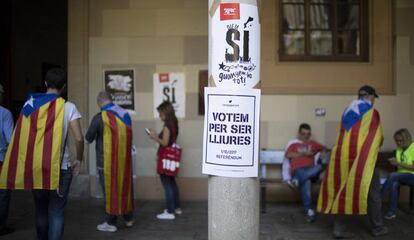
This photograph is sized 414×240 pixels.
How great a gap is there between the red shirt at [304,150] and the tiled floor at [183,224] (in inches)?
28.0

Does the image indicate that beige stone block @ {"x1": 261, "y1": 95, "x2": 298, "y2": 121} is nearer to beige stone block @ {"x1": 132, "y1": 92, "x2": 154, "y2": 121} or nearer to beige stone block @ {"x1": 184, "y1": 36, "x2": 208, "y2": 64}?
beige stone block @ {"x1": 184, "y1": 36, "x2": 208, "y2": 64}

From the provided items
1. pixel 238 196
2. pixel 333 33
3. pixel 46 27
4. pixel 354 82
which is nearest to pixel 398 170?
pixel 354 82

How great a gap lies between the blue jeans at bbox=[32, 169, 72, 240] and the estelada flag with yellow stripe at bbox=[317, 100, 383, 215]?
3138 millimetres

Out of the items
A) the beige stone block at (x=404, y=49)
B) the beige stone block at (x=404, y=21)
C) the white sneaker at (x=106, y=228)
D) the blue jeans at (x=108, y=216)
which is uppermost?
the beige stone block at (x=404, y=21)

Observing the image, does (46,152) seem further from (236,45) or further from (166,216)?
(166,216)

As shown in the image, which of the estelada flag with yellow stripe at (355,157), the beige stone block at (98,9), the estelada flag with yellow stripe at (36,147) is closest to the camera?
the estelada flag with yellow stripe at (36,147)

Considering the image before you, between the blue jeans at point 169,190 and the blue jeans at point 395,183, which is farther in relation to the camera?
the blue jeans at point 395,183

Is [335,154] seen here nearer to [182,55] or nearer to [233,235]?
[233,235]

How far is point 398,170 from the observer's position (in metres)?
7.62

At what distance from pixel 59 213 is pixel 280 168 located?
13.4ft

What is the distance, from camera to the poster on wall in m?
8.58

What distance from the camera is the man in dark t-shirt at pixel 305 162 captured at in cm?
743

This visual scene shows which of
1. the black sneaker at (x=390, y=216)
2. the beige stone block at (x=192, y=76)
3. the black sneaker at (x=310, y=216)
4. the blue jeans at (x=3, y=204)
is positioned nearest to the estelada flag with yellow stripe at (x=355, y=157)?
the black sneaker at (x=310, y=216)

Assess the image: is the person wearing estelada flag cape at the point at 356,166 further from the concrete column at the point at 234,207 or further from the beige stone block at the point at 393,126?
the concrete column at the point at 234,207
